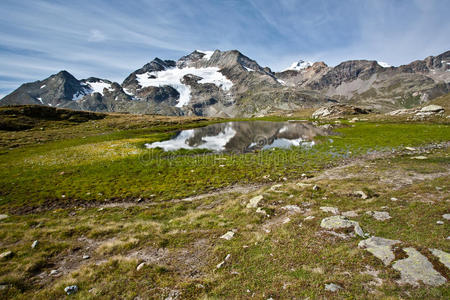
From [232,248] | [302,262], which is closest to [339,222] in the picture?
[302,262]

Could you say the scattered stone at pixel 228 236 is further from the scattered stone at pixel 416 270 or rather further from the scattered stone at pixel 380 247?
the scattered stone at pixel 416 270

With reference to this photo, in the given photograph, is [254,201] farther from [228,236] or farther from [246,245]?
[246,245]

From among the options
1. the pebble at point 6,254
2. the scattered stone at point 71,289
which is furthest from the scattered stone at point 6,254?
the scattered stone at point 71,289

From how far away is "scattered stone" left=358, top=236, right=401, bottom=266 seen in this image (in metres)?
8.51

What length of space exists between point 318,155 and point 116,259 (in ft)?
124

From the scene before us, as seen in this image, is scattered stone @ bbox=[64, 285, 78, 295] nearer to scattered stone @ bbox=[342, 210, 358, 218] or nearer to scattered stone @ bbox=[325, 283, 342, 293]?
scattered stone @ bbox=[325, 283, 342, 293]

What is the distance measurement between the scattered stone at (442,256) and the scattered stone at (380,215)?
3.82 meters

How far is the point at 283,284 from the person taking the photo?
804 cm

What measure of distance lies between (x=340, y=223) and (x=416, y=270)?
424 cm

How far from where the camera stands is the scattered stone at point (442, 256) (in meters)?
7.55

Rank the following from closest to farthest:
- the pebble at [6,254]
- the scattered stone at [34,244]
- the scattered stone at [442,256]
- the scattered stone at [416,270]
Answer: the scattered stone at [416,270] < the scattered stone at [442,256] < the pebble at [6,254] < the scattered stone at [34,244]

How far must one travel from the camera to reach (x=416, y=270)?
7.50 meters

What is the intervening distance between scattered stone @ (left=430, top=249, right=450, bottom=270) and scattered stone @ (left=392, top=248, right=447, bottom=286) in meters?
0.51

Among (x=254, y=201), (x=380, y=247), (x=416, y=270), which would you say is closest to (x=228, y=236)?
(x=254, y=201)
